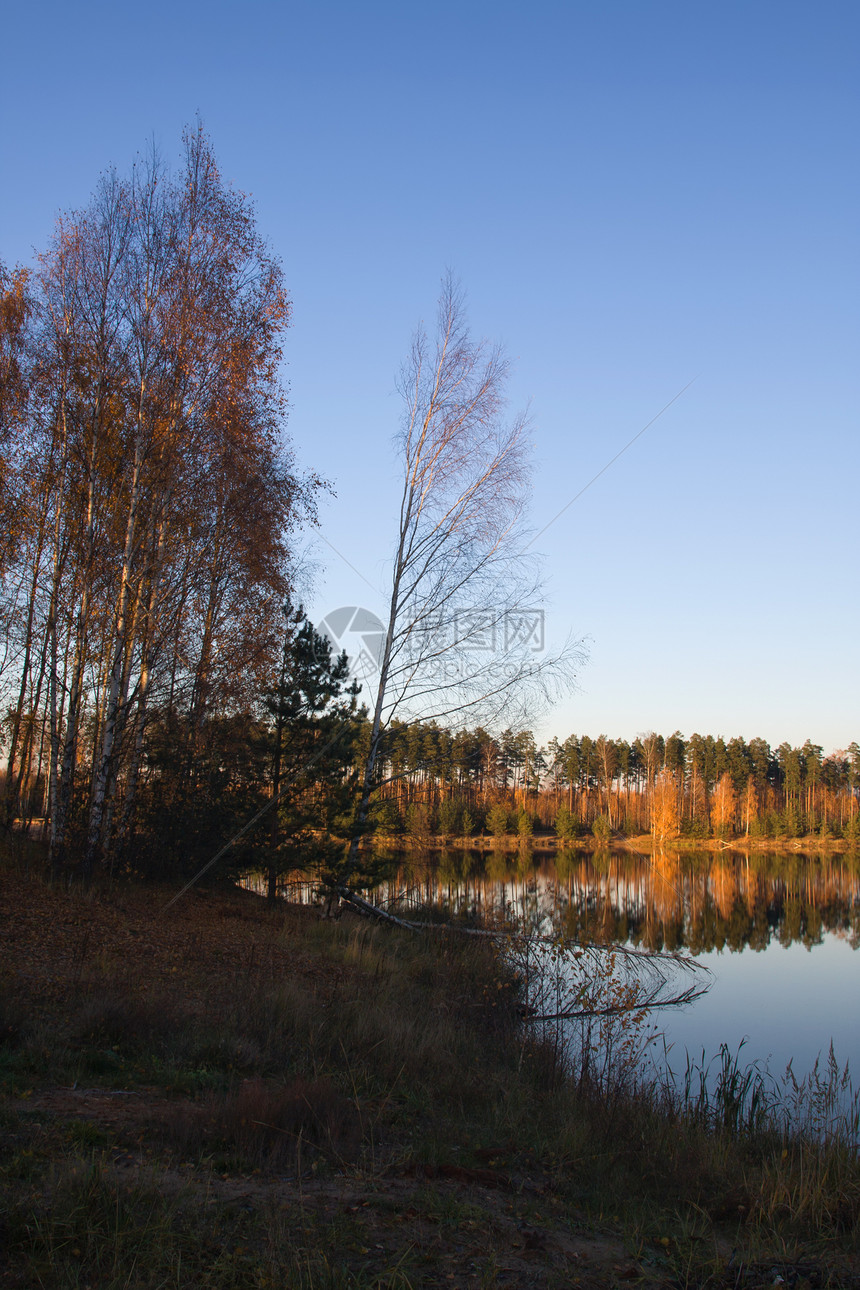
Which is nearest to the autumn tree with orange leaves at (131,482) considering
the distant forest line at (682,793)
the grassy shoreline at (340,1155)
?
the grassy shoreline at (340,1155)

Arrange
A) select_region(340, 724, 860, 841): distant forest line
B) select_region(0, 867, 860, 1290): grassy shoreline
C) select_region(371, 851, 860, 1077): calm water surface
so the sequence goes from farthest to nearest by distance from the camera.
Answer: select_region(340, 724, 860, 841): distant forest line < select_region(371, 851, 860, 1077): calm water surface < select_region(0, 867, 860, 1290): grassy shoreline

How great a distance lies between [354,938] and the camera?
12445 mm

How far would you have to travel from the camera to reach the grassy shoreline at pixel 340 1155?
3.65 metres

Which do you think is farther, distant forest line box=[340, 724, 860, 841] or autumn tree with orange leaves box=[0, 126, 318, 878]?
distant forest line box=[340, 724, 860, 841]

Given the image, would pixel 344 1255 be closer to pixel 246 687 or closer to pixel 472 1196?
pixel 472 1196

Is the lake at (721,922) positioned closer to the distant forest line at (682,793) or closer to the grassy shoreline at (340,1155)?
the grassy shoreline at (340,1155)

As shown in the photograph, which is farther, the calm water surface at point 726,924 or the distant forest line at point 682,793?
the distant forest line at point 682,793

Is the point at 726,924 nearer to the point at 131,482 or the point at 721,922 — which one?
the point at 721,922

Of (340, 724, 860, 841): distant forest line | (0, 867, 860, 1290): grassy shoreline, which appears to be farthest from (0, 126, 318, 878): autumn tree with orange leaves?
(340, 724, 860, 841): distant forest line

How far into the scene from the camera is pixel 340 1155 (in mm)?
4906

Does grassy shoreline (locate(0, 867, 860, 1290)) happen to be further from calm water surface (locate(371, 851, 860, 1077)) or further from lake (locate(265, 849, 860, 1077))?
lake (locate(265, 849, 860, 1077))

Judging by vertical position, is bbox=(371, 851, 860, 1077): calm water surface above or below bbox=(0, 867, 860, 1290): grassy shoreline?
below

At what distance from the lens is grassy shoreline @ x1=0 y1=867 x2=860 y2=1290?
12.0ft

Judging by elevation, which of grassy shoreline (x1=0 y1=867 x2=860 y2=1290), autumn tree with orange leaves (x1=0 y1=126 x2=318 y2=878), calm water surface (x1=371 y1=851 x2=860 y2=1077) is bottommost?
calm water surface (x1=371 y1=851 x2=860 y2=1077)
